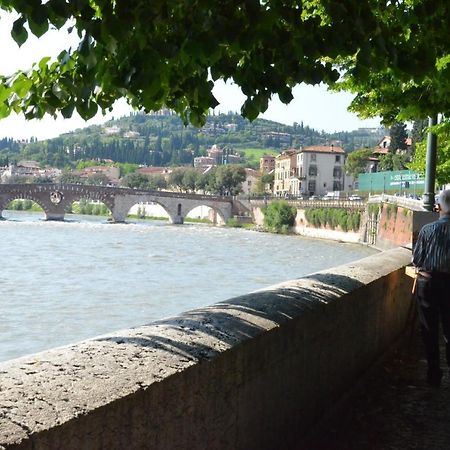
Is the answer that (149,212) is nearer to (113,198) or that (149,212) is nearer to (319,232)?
(113,198)

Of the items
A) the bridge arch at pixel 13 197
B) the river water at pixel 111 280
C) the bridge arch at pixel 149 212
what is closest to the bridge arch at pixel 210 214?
the bridge arch at pixel 149 212

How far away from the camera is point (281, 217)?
90.6m

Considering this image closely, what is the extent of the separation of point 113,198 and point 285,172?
4166 cm

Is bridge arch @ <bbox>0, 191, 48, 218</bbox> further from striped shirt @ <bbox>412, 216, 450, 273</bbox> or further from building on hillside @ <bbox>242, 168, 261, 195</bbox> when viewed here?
striped shirt @ <bbox>412, 216, 450, 273</bbox>

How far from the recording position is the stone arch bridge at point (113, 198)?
338ft

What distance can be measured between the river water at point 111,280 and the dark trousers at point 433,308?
11.7m

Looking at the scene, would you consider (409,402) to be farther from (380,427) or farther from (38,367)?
(38,367)

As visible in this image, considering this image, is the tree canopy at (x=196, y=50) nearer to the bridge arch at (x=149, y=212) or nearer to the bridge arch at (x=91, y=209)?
the bridge arch at (x=149, y=212)

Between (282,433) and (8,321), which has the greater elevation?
(282,433)

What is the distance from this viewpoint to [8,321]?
2038cm

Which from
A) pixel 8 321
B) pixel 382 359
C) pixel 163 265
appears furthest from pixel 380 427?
pixel 163 265

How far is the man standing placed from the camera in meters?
5.28

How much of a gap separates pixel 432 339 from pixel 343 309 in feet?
3.58

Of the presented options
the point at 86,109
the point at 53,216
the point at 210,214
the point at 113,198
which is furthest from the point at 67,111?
the point at 210,214
